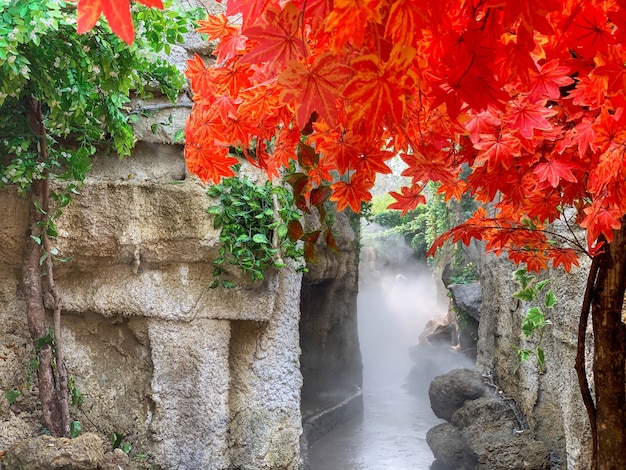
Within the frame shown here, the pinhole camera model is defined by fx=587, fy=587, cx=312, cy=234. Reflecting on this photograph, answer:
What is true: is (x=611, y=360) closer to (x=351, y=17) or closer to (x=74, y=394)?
(x=351, y=17)

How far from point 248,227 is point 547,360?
2.61 meters

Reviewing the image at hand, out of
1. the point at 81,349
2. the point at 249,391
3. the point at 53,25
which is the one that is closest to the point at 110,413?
the point at 81,349

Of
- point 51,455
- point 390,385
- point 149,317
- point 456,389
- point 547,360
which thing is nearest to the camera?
point 51,455

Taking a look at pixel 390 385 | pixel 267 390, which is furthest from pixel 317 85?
pixel 390 385

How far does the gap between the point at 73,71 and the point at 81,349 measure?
5.52 ft

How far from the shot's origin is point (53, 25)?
A: 2396 millimetres

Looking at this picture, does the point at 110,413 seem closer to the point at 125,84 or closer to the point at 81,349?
the point at 81,349

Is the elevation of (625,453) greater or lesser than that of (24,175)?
lesser

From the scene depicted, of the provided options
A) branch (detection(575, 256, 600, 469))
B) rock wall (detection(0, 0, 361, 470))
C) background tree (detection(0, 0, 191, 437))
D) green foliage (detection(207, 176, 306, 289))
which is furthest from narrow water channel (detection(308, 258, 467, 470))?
branch (detection(575, 256, 600, 469))

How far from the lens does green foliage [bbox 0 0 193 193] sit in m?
2.37

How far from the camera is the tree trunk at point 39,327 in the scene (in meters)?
3.17

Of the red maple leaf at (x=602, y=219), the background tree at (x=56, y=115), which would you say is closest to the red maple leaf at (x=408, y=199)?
the red maple leaf at (x=602, y=219)

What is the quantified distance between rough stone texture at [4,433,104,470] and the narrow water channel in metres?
3.96

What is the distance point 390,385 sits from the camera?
1266 centimetres
